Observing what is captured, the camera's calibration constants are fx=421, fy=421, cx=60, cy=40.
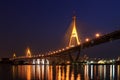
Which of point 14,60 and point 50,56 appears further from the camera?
point 14,60

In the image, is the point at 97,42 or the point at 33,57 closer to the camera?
the point at 97,42

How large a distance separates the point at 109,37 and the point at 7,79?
23406 mm

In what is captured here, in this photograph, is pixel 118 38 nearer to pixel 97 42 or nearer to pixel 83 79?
pixel 97 42

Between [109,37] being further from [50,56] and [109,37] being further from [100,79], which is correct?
[50,56]

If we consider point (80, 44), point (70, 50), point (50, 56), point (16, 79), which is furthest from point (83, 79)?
point (50, 56)

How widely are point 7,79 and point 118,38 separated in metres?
23.5

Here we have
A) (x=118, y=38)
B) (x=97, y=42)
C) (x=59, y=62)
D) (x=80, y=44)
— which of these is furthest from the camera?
(x=59, y=62)

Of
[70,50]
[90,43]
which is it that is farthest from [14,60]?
[90,43]

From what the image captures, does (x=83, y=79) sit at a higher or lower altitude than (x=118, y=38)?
lower

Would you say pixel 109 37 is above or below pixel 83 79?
above

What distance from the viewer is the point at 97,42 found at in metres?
79.4

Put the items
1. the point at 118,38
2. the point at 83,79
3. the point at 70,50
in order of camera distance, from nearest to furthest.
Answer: the point at 83,79 < the point at 118,38 < the point at 70,50

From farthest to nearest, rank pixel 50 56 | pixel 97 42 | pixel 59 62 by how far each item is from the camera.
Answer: pixel 59 62 < pixel 50 56 < pixel 97 42

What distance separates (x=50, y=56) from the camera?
128m
